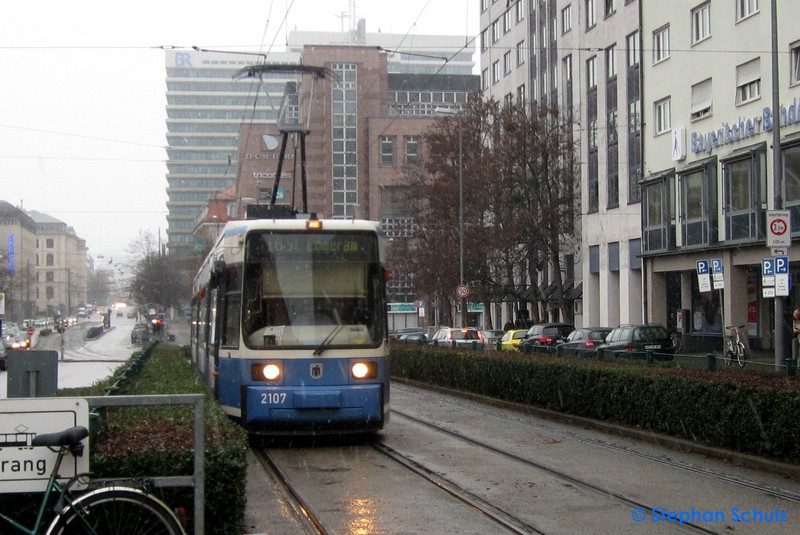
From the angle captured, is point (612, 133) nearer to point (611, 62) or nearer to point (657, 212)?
point (611, 62)

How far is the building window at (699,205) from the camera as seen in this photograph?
36625 millimetres

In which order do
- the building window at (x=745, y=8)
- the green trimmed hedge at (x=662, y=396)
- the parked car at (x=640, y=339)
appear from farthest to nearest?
the building window at (x=745, y=8)
the parked car at (x=640, y=339)
the green trimmed hedge at (x=662, y=396)

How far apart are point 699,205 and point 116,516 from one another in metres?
34.7

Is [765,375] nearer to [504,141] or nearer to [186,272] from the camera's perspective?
[504,141]

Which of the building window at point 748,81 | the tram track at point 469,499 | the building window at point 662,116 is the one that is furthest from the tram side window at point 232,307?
the building window at point 662,116

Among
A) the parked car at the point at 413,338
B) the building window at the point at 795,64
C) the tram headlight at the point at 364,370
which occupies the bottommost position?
the parked car at the point at 413,338

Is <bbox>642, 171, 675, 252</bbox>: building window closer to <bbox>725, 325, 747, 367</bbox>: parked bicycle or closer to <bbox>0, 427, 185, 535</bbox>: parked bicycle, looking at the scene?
<bbox>725, 325, 747, 367</bbox>: parked bicycle

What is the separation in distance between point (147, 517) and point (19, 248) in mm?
93453

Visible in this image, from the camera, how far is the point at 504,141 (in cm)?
4928

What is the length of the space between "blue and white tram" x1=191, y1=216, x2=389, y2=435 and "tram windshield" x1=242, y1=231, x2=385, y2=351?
0.04 ft

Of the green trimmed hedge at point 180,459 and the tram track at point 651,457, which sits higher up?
the green trimmed hedge at point 180,459

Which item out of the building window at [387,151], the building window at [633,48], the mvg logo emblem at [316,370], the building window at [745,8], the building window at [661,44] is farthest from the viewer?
the building window at [387,151]

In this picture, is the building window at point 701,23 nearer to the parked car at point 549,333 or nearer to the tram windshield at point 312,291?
the parked car at point 549,333

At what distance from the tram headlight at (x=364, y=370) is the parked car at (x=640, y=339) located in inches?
720
